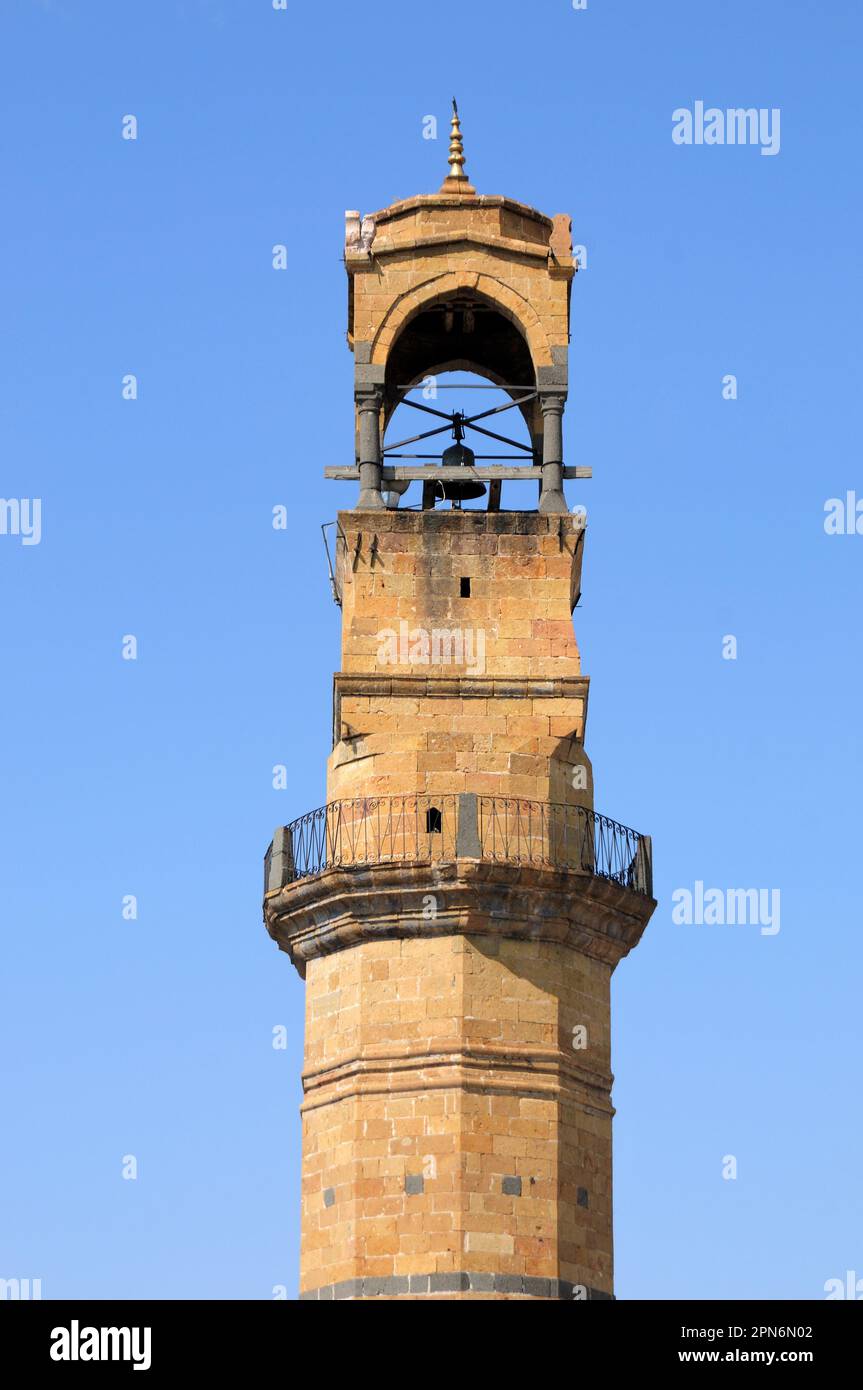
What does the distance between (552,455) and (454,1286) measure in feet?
45.5

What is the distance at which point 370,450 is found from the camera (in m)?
49.2

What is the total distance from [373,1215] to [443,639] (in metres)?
9.35

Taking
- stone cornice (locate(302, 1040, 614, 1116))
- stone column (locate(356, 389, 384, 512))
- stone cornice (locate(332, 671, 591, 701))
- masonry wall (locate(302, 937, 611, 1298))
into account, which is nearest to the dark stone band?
masonry wall (locate(302, 937, 611, 1298))

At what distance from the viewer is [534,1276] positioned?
1734 inches

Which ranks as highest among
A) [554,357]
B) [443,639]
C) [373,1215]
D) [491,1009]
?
[554,357]

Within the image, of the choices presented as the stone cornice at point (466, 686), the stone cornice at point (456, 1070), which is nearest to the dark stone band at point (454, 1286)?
the stone cornice at point (456, 1070)

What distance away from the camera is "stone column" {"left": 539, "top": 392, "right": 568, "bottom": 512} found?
48719 millimetres

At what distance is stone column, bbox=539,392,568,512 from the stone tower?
4cm

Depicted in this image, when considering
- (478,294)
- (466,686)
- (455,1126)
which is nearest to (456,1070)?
(455,1126)
